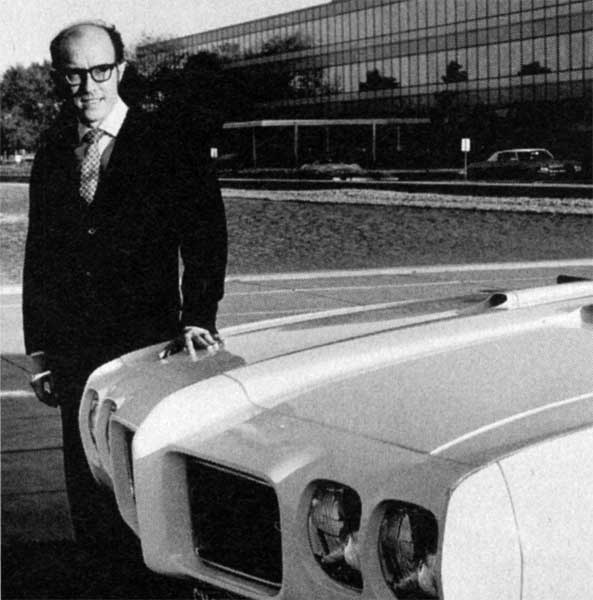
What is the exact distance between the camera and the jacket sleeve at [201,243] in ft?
10.3

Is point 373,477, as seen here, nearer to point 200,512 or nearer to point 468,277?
point 200,512

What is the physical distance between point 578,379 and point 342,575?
58 centimetres

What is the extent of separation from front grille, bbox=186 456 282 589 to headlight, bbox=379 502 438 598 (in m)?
0.30

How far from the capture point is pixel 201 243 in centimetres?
317

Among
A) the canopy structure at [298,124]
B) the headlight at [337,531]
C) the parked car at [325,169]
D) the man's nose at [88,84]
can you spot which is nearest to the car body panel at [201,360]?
the headlight at [337,531]

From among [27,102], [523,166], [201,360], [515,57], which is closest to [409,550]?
[201,360]

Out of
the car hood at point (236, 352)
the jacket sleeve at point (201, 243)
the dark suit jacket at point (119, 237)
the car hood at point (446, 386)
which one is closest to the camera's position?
the car hood at point (446, 386)

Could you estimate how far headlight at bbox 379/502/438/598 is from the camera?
176 centimetres

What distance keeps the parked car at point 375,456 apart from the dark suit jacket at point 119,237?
493 millimetres

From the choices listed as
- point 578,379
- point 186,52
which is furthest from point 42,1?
point 578,379

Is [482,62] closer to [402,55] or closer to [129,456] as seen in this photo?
[402,55]

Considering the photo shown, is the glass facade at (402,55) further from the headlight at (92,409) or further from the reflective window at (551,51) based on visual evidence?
the headlight at (92,409)

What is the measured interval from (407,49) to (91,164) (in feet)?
5.03

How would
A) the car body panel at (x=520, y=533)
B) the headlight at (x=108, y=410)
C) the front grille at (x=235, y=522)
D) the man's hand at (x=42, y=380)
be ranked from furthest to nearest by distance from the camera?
the man's hand at (x=42, y=380), the headlight at (x=108, y=410), the front grille at (x=235, y=522), the car body panel at (x=520, y=533)
